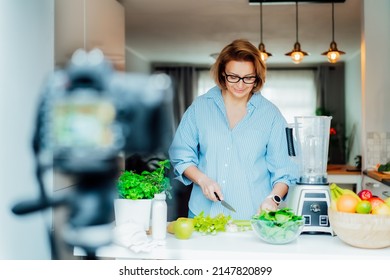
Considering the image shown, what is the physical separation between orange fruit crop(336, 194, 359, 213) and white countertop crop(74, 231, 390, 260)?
0.30ft

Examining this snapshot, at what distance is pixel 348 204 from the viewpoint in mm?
1127

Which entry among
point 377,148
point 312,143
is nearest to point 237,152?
point 312,143

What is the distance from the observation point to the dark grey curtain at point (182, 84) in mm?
7117

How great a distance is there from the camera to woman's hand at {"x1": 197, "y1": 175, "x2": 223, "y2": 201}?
1.38 m

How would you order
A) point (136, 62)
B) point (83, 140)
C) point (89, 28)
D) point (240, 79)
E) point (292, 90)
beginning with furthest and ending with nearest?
1. point (292, 90)
2. point (136, 62)
3. point (89, 28)
4. point (83, 140)
5. point (240, 79)

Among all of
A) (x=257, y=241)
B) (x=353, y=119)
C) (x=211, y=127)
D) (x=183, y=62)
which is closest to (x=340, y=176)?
(x=211, y=127)

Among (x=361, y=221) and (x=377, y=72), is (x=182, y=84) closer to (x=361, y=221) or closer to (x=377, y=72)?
(x=377, y=72)

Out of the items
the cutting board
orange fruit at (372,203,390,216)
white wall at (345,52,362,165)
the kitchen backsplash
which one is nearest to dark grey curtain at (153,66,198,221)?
white wall at (345,52,362,165)

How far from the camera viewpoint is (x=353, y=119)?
6.34 metres

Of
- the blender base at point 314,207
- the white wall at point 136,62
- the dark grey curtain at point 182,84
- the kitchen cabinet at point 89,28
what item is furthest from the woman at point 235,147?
the dark grey curtain at point 182,84

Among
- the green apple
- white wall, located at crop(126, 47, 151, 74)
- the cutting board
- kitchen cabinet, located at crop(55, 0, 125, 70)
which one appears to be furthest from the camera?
white wall, located at crop(126, 47, 151, 74)

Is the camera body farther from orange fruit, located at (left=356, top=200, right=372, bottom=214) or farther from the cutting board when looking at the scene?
the cutting board

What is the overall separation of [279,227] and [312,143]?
1.16 ft

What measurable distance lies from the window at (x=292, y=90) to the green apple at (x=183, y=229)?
6.04 meters
